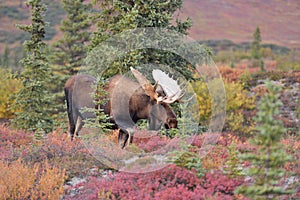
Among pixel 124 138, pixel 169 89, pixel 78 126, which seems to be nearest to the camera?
pixel 169 89

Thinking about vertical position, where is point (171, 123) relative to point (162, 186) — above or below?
above

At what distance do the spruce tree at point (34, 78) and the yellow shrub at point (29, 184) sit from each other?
8.49m

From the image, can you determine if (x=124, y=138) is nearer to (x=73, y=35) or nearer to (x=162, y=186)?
(x=162, y=186)

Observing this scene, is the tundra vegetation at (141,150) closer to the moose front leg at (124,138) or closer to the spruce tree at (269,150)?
the spruce tree at (269,150)

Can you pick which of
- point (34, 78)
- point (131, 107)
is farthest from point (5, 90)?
point (131, 107)

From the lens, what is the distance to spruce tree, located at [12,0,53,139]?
1698 cm

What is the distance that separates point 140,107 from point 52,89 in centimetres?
1993

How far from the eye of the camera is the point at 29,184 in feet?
27.1

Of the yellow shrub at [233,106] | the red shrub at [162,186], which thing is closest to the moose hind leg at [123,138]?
the red shrub at [162,186]

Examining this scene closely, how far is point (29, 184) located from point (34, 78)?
975 centimetres

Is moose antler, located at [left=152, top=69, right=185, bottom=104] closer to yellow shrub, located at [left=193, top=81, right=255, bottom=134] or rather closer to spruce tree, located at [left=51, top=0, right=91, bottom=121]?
spruce tree, located at [left=51, top=0, right=91, bottom=121]

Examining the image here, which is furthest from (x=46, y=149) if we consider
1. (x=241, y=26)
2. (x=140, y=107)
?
(x=241, y=26)

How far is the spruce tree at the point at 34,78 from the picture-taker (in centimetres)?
1698

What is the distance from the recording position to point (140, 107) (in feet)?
34.2
